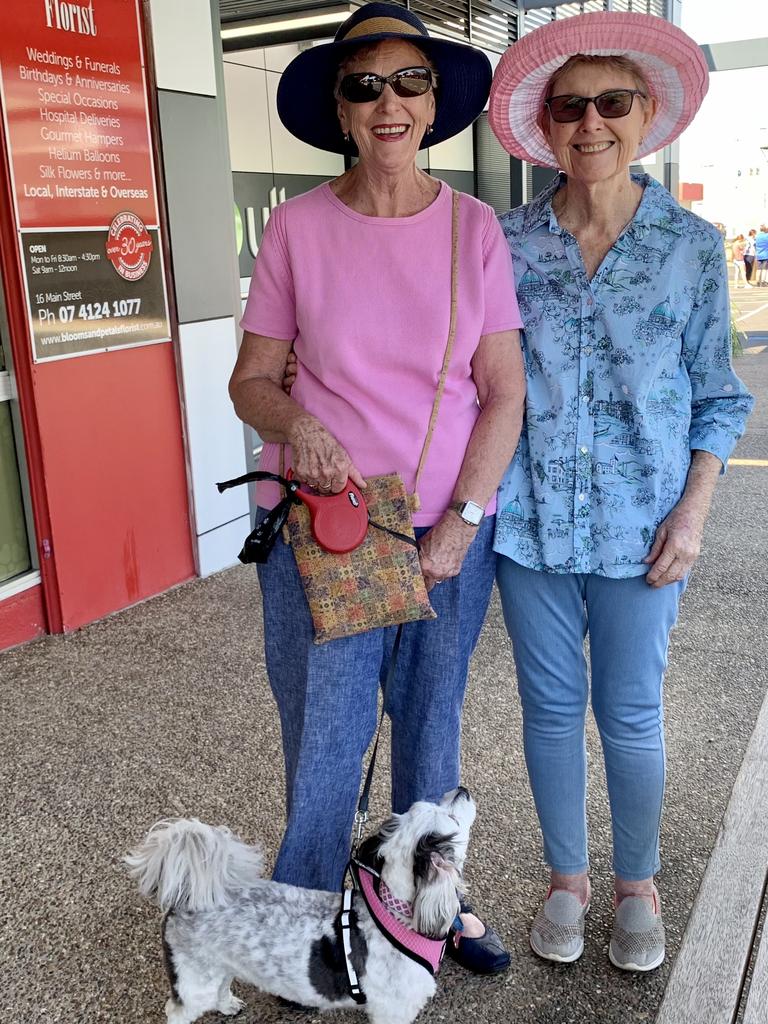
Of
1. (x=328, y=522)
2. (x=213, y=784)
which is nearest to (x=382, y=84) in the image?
(x=328, y=522)

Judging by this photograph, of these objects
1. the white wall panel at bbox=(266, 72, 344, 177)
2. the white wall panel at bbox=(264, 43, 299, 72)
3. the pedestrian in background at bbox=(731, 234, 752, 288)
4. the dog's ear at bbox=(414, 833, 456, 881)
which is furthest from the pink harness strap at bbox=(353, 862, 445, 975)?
the pedestrian in background at bbox=(731, 234, 752, 288)

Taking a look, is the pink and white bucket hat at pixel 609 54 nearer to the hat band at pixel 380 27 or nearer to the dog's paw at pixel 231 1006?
the hat band at pixel 380 27

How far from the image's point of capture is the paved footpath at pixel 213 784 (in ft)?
7.65

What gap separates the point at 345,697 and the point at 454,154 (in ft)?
30.0

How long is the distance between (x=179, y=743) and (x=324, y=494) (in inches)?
75.2

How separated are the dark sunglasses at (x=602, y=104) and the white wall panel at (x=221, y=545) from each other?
3.52 m

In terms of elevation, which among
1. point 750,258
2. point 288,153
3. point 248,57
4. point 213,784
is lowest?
point 213,784

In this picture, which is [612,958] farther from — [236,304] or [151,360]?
[236,304]

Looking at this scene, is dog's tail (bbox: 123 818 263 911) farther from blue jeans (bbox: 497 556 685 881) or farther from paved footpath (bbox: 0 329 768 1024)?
blue jeans (bbox: 497 556 685 881)

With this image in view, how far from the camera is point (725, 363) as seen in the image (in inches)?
83.8

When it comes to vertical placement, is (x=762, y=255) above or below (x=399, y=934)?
above

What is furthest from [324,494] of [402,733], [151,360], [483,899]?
[151,360]

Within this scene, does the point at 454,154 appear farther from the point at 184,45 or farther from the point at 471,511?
the point at 471,511

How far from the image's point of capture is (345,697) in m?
2.11
